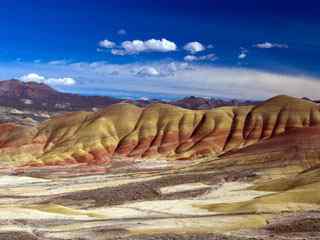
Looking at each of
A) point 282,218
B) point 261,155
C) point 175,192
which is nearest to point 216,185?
point 175,192

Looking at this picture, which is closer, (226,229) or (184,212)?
(226,229)

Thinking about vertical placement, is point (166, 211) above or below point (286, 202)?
below

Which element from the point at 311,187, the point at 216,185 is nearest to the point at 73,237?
the point at 311,187

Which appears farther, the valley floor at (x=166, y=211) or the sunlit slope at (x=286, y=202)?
the sunlit slope at (x=286, y=202)

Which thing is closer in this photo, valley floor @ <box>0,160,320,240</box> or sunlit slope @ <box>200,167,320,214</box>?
valley floor @ <box>0,160,320,240</box>

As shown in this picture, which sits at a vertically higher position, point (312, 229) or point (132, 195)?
point (312, 229)

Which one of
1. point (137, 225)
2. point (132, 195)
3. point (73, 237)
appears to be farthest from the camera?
point (132, 195)

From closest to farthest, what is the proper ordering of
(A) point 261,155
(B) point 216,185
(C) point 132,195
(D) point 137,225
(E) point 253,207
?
(D) point 137,225 → (E) point 253,207 → (C) point 132,195 → (B) point 216,185 → (A) point 261,155

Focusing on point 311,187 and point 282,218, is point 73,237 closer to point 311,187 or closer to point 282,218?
point 282,218

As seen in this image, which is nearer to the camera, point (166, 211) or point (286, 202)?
point (286, 202)
